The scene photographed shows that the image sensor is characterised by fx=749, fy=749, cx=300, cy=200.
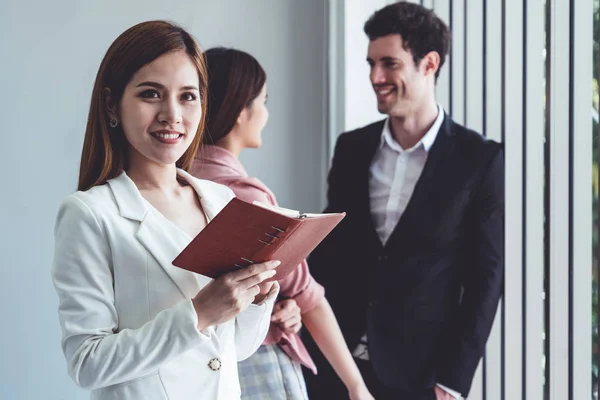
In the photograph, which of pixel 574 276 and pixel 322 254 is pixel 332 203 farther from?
pixel 574 276

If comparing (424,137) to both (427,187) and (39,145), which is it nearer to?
(427,187)

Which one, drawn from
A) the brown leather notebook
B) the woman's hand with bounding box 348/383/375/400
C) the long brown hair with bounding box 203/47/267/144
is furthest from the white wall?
the brown leather notebook

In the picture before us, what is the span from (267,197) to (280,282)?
210 mm

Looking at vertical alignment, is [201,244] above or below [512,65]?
below

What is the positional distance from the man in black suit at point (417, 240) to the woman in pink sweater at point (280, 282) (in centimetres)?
31

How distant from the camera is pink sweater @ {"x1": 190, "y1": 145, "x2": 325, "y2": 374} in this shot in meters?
1.77

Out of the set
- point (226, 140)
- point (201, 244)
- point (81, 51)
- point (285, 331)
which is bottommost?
point (285, 331)

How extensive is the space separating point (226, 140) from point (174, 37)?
57 cm

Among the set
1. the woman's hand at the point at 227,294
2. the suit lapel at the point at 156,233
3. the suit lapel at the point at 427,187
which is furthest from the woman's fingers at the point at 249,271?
the suit lapel at the point at 427,187

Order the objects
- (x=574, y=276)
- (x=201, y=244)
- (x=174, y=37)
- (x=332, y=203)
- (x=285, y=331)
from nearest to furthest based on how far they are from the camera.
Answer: (x=201, y=244), (x=174, y=37), (x=285, y=331), (x=574, y=276), (x=332, y=203)

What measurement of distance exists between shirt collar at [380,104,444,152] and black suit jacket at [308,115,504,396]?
3 centimetres

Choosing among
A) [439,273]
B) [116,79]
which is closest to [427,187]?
[439,273]

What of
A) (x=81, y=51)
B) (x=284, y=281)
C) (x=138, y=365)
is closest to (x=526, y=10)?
(x=284, y=281)

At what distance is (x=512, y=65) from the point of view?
2428 millimetres
